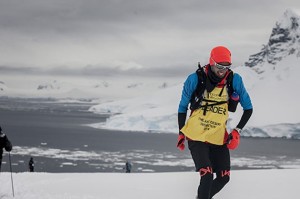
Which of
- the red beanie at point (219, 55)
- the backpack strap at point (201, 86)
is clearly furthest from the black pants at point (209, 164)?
the red beanie at point (219, 55)

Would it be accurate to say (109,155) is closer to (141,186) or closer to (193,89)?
(141,186)

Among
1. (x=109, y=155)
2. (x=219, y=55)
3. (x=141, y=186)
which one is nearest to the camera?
(x=219, y=55)

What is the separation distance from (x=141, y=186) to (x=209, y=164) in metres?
3.07

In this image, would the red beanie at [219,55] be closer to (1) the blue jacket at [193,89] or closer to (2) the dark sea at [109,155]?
(1) the blue jacket at [193,89]

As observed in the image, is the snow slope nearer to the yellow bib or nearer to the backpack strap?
the yellow bib

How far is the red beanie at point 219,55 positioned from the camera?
14.0 ft

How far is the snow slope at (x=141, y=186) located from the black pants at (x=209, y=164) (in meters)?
1.58

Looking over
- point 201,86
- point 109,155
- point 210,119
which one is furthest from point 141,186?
point 109,155

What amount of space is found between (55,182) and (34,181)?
479mm

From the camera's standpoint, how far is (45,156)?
68.2 meters

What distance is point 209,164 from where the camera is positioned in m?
4.42

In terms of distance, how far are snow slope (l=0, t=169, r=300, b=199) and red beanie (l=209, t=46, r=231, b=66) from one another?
252 cm

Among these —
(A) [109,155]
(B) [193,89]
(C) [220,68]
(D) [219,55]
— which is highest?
(D) [219,55]

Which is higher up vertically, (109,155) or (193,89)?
(193,89)
